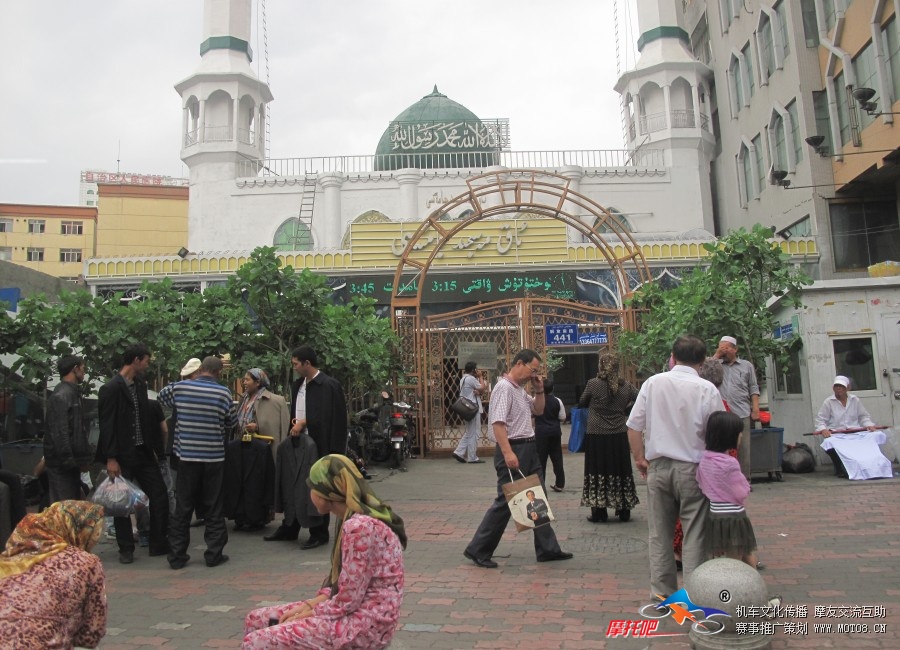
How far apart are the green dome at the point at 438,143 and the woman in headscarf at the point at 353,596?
23.6 m

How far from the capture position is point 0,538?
4047mm

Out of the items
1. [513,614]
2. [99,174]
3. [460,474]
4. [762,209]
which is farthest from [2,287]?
[99,174]

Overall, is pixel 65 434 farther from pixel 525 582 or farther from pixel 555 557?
pixel 555 557

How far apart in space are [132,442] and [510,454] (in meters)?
2.85

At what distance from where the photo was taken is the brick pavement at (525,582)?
3.87 metres

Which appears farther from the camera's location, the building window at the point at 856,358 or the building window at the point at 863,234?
the building window at the point at 863,234

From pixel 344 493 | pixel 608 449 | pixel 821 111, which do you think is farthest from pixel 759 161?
pixel 344 493

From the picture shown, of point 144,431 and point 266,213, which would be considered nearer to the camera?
point 144,431

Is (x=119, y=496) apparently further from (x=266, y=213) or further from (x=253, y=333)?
(x=266, y=213)

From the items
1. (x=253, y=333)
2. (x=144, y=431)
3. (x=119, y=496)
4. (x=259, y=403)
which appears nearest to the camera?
(x=119, y=496)

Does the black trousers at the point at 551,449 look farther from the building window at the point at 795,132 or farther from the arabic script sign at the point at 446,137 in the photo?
the arabic script sign at the point at 446,137

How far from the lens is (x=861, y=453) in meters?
8.66

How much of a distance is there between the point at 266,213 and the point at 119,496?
834 inches

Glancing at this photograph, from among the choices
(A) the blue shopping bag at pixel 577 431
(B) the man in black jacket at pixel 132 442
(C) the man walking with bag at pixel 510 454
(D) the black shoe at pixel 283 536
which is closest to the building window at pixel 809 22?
(A) the blue shopping bag at pixel 577 431
